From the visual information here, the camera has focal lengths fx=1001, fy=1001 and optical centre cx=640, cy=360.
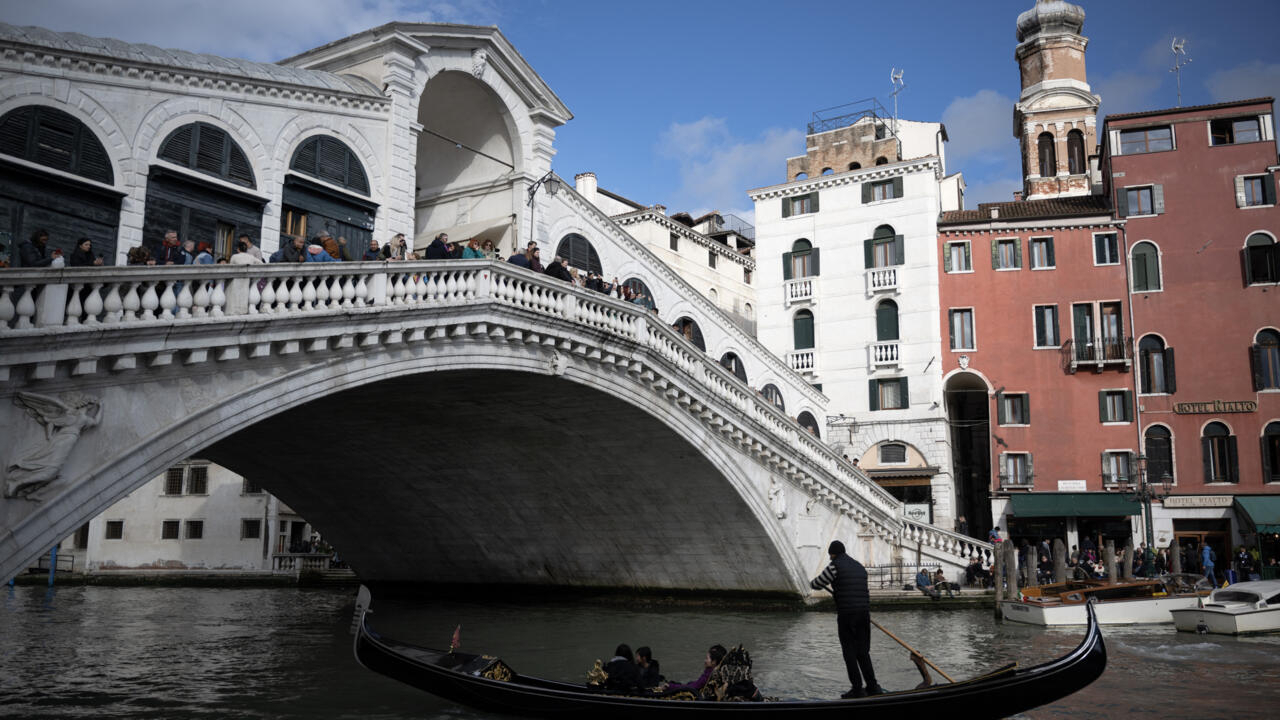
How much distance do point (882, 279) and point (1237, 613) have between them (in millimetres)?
13296

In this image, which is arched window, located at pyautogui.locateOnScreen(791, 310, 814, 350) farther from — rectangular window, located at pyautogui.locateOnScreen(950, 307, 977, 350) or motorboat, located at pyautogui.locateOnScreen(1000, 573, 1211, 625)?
motorboat, located at pyautogui.locateOnScreen(1000, 573, 1211, 625)

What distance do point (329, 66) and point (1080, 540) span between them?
65.1 ft

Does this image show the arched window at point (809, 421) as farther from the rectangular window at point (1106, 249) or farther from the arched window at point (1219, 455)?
the arched window at point (1219, 455)

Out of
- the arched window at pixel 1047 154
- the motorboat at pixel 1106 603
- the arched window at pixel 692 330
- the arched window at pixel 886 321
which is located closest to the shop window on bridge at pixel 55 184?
the arched window at pixel 692 330

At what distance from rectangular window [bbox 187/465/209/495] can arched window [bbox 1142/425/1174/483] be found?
26229mm

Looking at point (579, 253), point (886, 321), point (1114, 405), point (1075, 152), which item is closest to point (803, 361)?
point (886, 321)

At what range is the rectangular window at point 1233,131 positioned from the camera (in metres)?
24.2

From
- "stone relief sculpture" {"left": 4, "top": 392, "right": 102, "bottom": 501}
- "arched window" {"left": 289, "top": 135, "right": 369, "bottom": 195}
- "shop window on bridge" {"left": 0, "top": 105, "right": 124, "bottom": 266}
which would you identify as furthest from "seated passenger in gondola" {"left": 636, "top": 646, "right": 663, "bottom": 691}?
"arched window" {"left": 289, "top": 135, "right": 369, "bottom": 195}

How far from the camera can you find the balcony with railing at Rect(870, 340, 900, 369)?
2581cm

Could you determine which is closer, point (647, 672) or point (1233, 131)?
point (647, 672)

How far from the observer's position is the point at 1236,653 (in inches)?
514

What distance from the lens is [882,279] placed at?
86.3 feet

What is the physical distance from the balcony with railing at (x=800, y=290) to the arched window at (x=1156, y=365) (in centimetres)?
812

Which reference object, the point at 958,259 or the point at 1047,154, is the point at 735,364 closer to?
the point at 958,259
